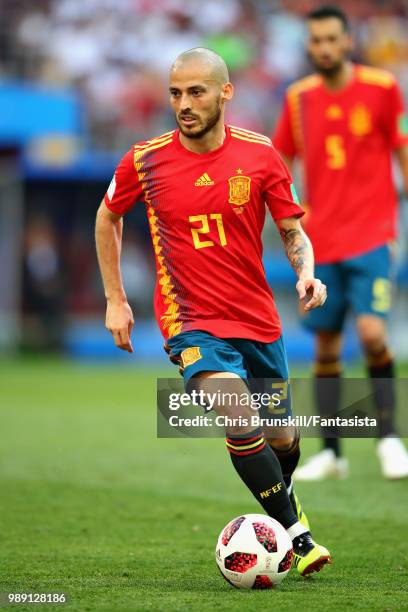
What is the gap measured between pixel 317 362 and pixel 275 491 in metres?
3.33

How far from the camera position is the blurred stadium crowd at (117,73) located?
62.4 feet

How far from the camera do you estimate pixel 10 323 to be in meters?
19.2

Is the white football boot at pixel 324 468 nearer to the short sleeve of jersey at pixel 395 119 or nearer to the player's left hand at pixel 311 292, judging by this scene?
the short sleeve of jersey at pixel 395 119

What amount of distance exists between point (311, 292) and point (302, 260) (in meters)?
0.24

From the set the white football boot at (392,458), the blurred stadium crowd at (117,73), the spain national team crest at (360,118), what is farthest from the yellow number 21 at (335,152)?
the blurred stadium crowd at (117,73)

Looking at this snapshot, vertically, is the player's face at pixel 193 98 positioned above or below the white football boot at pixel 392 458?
above

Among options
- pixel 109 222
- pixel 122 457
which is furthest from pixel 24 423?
pixel 109 222

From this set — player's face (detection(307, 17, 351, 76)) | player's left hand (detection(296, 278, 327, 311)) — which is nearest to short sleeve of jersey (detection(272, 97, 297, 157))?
player's face (detection(307, 17, 351, 76))

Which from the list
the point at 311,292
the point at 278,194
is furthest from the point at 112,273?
the point at 311,292

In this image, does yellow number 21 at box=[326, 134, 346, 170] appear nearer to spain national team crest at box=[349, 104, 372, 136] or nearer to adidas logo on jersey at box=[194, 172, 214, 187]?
spain national team crest at box=[349, 104, 372, 136]

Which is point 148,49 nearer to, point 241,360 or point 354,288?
point 354,288

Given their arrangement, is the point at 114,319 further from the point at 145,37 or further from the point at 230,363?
the point at 145,37

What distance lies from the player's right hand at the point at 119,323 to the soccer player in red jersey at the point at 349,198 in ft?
9.64

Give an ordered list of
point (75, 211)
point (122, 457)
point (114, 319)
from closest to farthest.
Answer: point (114, 319) < point (122, 457) < point (75, 211)
